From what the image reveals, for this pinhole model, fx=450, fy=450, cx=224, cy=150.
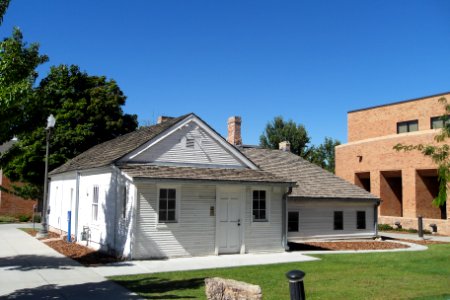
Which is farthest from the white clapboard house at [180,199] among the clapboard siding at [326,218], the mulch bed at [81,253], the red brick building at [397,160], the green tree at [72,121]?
the red brick building at [397,160]

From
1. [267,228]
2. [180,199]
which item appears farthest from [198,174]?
[267,228]

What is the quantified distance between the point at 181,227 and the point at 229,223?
2004mm

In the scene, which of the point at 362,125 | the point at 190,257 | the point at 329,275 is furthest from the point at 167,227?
the point at 362,125

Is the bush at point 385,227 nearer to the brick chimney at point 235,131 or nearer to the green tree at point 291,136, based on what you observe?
the brick chimney at point 235,131

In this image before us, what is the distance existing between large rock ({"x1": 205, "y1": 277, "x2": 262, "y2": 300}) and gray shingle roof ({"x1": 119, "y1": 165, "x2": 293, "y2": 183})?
7.76 metres

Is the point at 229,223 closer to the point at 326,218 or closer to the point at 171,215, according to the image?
the point at 171,215

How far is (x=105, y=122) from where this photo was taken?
32.9m

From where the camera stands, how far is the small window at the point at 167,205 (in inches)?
633

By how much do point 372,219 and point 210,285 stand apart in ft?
63.2

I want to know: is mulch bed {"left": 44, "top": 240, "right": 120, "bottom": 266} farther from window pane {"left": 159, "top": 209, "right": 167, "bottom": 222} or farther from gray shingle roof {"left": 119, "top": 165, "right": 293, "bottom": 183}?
gray shingle roof {"left": 119, "top": 165, "right": 293, "bottom": 183}

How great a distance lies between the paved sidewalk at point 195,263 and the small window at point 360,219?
326 inches

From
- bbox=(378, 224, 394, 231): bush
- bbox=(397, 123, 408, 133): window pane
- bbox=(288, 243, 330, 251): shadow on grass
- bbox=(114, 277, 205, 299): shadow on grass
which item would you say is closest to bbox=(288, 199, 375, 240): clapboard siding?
bbox=(288, 243, 330, 251): shadow on grass

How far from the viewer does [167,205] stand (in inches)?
637

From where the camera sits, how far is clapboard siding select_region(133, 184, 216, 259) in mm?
15578
